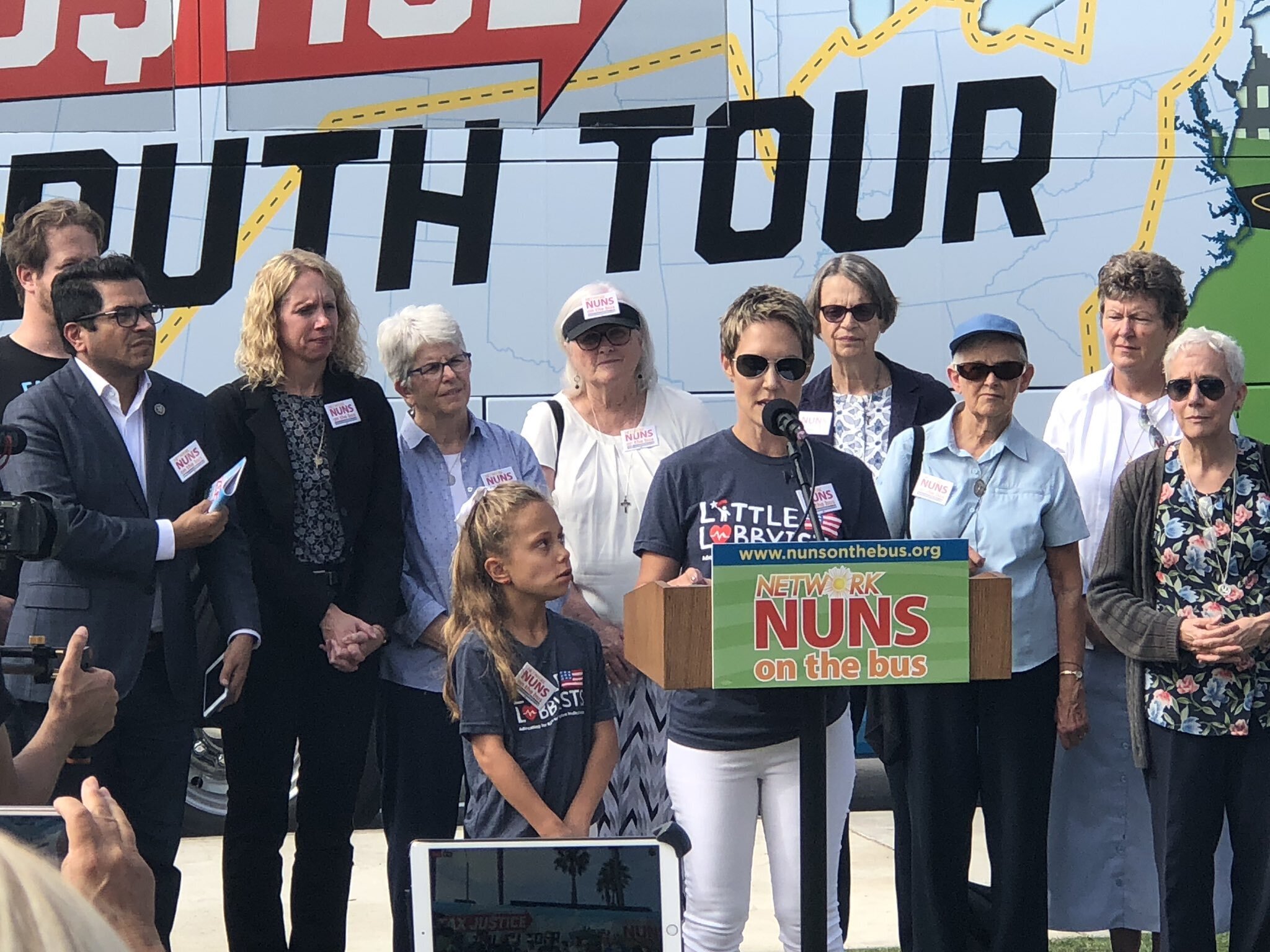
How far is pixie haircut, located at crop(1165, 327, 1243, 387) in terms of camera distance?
14.3 feet

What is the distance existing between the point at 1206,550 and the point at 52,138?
4471 millimetres

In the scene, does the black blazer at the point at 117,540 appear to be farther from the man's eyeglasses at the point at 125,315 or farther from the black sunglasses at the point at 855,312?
the black sunglasses at the point at 855,312

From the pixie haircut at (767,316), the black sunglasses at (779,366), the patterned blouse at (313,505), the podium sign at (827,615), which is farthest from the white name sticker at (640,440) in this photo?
the podium sign at (827,615)

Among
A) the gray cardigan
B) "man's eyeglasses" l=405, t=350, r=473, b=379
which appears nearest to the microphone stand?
the gray cardigan

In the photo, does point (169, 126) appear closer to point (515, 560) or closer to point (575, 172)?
point (575, 172)

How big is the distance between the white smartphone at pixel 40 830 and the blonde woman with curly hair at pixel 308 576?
7.75 ft

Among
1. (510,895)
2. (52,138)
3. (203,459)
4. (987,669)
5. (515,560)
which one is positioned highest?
(52,138)

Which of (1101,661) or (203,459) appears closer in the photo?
(203,459)

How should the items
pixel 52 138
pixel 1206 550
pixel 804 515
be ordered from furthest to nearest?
pixel 52 138, pixel 1206 550, pixel 804 515

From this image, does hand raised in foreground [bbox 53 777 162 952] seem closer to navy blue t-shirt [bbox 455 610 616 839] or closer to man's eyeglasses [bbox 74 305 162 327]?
navy blue t-shirt [bbox 455 610 616 839]

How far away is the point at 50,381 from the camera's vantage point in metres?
4.34

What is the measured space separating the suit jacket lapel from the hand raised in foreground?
2.43 m

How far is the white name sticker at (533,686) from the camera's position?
3930 mm

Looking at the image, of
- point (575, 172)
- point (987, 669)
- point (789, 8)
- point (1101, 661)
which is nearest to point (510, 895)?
point (987, 669)
